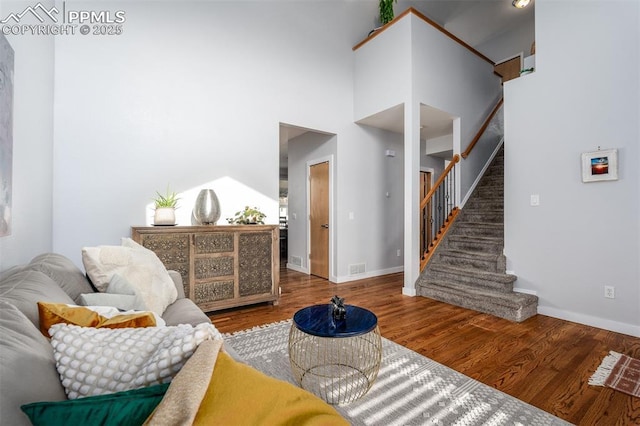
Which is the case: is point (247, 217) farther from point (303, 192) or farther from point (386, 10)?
point (386, 10)

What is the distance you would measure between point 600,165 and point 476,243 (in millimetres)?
1663

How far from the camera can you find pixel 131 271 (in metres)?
1.73

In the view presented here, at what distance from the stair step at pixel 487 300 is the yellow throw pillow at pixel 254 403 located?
10.6 ft

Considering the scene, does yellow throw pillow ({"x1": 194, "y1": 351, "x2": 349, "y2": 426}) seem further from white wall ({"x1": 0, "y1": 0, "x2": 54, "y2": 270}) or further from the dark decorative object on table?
white wall ({"x1": 0, "y1": 0, "x2": 54, "y2": 270})

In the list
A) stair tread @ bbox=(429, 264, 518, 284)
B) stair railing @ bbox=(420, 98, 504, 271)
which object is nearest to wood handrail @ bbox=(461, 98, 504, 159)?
stair railing @ bbox=(420, 98, 504, 271)

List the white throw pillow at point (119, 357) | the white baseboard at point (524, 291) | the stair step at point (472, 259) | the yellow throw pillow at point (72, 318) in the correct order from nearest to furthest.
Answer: the white throw pillow at point (119, 357), the yellow throw pillow at point (72, 318), the white baseboard at point (524, 291), the stair step at point (472, 259)

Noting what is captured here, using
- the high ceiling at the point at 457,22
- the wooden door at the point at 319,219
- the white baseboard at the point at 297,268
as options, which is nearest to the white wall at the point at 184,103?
the wooden door at the point at 319,219

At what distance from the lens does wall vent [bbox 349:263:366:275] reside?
4891 mm

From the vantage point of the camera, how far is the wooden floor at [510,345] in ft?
5.81

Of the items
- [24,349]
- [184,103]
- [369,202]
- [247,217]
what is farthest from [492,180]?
[24,349]

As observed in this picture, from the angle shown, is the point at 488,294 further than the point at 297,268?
No

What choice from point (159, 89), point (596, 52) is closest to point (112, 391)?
point (159, 89)

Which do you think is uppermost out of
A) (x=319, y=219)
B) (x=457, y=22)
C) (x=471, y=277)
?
(x=457, y=22)

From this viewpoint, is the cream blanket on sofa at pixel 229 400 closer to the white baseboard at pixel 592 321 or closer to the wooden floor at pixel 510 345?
the wooden floor at pixel 510 345
